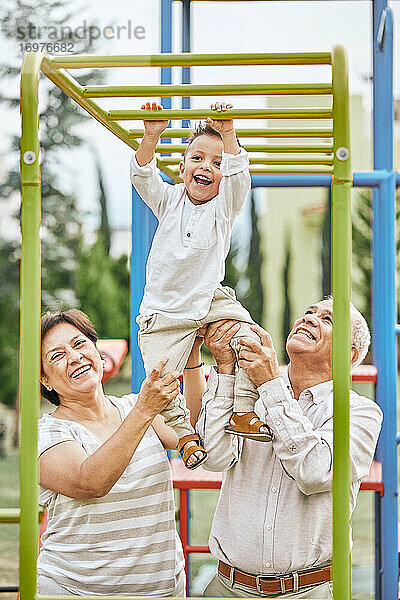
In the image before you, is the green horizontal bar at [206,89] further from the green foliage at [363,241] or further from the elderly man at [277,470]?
the green foliage at [363,241]

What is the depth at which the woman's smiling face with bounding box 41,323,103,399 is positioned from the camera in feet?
7.31

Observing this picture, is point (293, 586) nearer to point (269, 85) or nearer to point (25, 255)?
point (25, 255)

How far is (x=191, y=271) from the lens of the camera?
7.27 feet

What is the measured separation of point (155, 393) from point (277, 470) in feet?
1.40

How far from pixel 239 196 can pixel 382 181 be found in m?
1.32

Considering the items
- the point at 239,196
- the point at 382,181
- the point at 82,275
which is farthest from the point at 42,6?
the point at 239,196

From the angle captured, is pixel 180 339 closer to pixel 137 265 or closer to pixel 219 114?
pixel 219 114

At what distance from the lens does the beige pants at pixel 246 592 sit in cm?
218

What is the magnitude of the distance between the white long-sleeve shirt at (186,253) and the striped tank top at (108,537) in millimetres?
397

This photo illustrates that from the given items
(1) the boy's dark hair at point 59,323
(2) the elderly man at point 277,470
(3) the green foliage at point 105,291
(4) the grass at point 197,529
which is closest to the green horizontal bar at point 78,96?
(1) the boy's dark hair at point 59,323

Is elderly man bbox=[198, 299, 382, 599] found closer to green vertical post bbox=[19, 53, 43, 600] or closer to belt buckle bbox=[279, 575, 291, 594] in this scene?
belt buckle bbox=[279, 575, 291, 594]

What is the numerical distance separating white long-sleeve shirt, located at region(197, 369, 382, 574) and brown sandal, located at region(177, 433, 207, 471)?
1.1 inches

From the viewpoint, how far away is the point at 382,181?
10.9 feet

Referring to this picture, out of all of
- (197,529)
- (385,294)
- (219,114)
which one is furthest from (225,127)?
(197,529)
